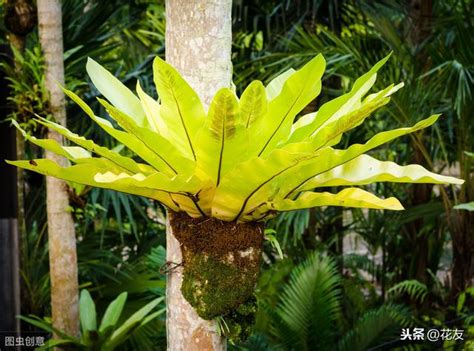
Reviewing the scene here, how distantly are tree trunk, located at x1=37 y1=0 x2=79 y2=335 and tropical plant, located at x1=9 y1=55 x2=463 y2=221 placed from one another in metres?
1.79

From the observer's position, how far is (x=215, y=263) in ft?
5.13

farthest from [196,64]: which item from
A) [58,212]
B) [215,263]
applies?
[58,212]

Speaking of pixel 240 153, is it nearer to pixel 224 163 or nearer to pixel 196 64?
pixel 224 163

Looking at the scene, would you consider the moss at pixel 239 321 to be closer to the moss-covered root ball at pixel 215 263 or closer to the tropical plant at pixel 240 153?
the moss-covered root ball at pixel 215 263

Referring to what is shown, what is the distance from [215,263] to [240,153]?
27 centimetres

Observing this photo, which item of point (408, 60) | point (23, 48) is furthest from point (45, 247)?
point (408, 60)

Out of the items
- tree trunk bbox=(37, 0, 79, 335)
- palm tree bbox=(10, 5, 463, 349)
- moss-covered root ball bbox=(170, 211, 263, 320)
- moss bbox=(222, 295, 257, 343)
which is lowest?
moss bbox=(222, 295, 257, 343)

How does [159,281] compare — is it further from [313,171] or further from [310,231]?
Result: [313,171]

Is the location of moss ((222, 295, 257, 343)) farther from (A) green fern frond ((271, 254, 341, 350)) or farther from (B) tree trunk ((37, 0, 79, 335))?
(A) green fern frond ((271, 254, 341, 350))

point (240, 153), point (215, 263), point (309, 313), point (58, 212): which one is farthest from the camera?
point (309, 313)

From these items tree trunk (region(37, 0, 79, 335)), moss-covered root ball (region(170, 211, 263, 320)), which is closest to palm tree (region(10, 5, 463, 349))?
moss-covered root ball (region(170, 211, 263, 320))

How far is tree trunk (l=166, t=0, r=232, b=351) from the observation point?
159 centimetres

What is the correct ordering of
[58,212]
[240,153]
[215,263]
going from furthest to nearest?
[58,212]
[215,263]
[240,153]

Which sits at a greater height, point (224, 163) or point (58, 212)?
point (58, 212)
